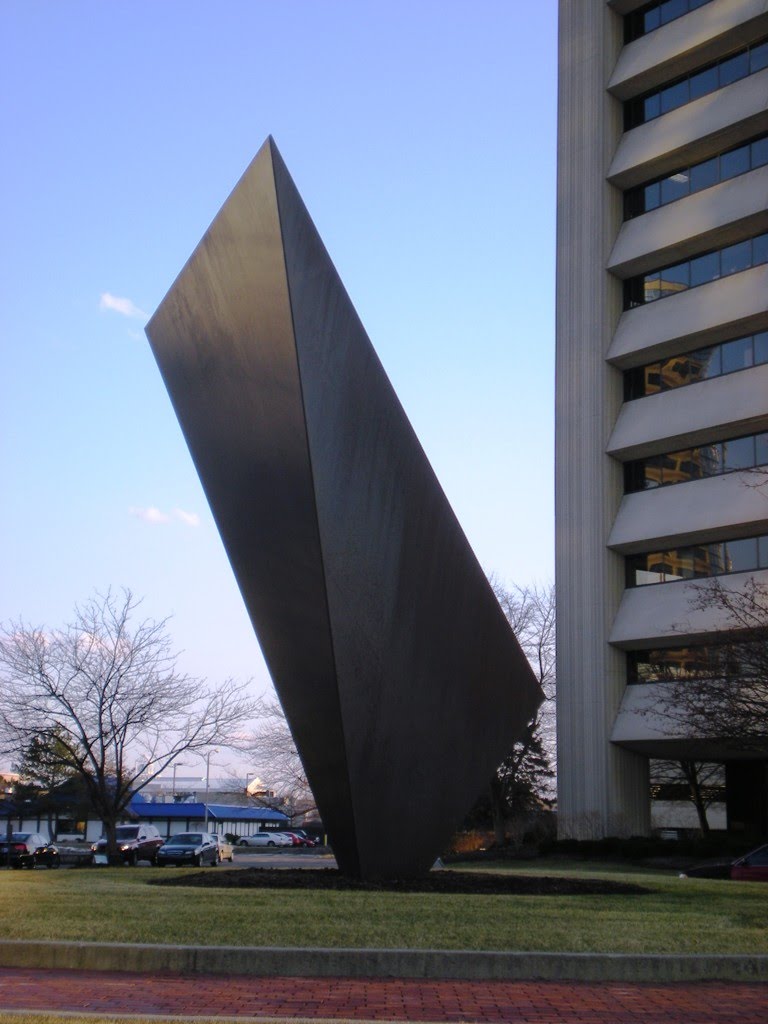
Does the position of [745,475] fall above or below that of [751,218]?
below

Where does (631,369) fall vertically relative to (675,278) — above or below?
below

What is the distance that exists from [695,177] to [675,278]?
3.19 metres

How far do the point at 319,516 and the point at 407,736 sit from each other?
3.32 metres

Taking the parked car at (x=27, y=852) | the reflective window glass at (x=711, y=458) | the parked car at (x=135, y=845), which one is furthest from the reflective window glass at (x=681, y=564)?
the parked car at (x=27, y=852)

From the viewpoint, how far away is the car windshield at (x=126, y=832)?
3400 cm

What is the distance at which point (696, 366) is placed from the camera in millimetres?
34688

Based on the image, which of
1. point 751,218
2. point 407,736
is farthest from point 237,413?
point 751,218

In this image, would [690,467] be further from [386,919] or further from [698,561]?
[386,919]

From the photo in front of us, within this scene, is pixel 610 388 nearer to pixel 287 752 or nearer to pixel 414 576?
pixel 414 576

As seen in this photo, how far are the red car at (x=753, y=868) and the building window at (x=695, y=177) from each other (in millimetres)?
20877

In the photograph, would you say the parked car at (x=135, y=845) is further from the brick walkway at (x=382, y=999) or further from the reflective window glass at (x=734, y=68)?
the reflective window glass at (x=734, y=68)

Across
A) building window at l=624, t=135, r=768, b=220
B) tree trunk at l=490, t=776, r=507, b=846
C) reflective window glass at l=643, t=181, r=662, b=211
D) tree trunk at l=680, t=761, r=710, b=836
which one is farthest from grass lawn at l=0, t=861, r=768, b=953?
tree trunk at l=490, t=776, r=507, b=846

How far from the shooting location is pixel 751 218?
33.2 meters

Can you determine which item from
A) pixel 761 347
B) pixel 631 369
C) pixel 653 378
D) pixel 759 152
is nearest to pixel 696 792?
pixel 653 378
